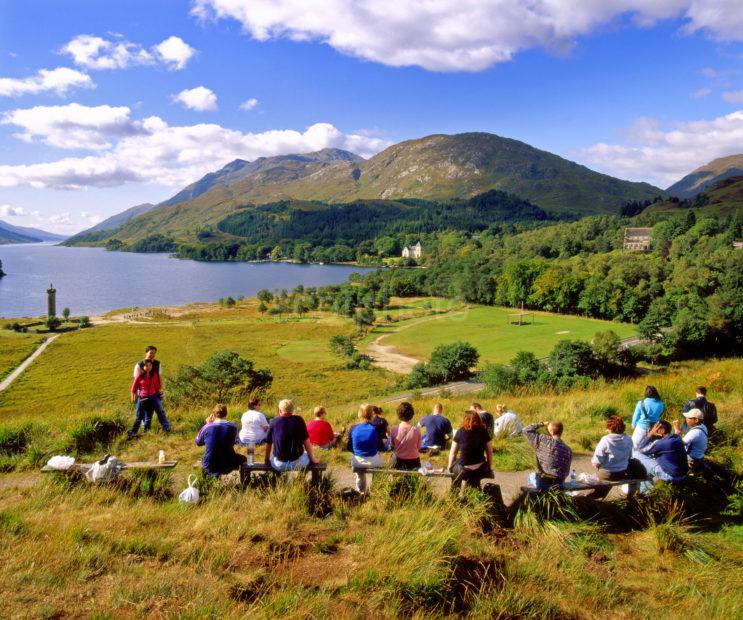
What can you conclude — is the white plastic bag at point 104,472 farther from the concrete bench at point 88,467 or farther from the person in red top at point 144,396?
the person in red top at point 144,396

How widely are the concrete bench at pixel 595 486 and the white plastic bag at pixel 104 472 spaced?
5413 millimetres

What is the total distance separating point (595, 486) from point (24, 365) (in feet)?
240

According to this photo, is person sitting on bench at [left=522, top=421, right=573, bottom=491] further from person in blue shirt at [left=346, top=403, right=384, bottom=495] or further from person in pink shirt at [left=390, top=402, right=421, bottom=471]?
person in blue shirt at [left=346, top=403, right=384, bottom=495]

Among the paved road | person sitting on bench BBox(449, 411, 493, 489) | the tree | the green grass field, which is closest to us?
person sitting on bench BBox(449, 411, 493, 489)

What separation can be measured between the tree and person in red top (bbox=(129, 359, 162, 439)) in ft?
143

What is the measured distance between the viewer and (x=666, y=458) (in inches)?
255

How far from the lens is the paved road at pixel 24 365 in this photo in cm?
5106

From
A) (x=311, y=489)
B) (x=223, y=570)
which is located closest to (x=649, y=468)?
(x=311, y=489)

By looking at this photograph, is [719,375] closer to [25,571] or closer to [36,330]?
[25,571]

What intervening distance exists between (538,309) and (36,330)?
101456 mm

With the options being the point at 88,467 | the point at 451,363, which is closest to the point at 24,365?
the point at 451,363

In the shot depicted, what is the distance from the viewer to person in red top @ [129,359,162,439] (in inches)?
351

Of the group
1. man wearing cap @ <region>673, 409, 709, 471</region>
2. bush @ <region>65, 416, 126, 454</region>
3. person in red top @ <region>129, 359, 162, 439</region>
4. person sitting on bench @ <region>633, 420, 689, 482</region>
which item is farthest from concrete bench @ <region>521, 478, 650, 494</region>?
bush @ <region>65, 416, 126, 454</region>

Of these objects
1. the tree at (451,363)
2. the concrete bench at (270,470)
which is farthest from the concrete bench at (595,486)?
the tree at (451,363)
